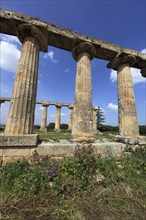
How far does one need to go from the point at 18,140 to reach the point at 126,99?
534 centimetres

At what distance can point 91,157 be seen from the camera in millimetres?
3820

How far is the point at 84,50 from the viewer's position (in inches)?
239

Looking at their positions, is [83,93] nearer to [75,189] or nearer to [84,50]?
[84,50]

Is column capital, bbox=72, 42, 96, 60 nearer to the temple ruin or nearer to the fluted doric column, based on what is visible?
the temple ruin

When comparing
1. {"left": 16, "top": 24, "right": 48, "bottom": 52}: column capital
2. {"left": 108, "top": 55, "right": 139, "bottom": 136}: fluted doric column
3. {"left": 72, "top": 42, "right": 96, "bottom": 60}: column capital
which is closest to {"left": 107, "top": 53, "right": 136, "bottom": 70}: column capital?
{"left": 108, "top": 55, "right": 139, "bottom": 136}: fluted doric column

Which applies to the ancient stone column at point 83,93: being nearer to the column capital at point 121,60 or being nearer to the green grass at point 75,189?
the green grass at point 75,189

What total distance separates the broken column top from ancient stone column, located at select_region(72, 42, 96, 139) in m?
0.36

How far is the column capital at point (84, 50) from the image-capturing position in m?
5.89

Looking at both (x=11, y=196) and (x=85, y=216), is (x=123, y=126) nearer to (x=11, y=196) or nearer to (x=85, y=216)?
(x=85, y=216)

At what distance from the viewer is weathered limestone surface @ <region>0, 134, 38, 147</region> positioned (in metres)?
3.84

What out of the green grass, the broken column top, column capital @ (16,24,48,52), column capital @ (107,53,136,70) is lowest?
the green grass

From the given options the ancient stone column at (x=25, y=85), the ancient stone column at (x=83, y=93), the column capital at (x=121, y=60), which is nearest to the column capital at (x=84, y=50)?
the ancient stone column at (x=83, y=93)

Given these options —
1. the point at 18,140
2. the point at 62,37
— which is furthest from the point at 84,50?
the point at 18,140

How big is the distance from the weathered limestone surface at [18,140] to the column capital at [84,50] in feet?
15.2
